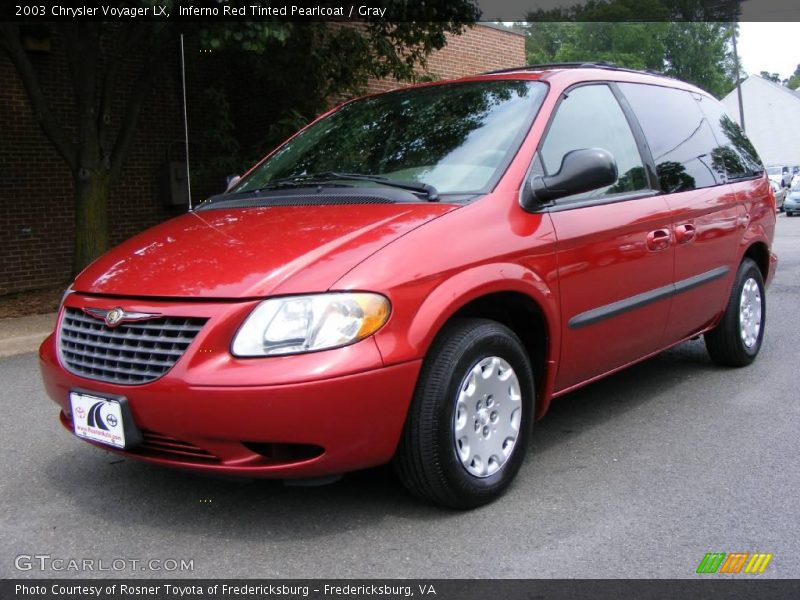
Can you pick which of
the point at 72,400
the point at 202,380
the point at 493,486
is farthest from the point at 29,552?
the point at 493,486

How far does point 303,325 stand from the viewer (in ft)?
9.23


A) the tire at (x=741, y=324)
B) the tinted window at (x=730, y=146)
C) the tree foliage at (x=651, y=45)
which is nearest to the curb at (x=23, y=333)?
the tire at (x=741, y=324)

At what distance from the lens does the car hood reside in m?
2.92

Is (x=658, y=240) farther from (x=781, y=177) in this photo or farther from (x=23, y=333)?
(x=781, y=177)

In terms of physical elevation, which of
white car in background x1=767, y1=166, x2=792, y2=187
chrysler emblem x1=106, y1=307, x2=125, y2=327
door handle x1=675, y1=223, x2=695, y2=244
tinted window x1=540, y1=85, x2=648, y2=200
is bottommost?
white car in background x1=767, y1=166, x2=792, y2=187

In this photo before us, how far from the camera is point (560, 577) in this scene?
277 centimetres

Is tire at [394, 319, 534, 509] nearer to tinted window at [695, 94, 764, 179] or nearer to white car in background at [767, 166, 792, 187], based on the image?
tinted window at [695, 94, 764, 179]

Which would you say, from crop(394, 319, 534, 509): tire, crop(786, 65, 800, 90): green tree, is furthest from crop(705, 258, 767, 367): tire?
crop(786, 65, 800, 90): green tree

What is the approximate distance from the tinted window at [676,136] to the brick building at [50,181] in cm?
880

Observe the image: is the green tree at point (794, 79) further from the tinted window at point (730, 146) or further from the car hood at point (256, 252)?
the car hood at point (256, 252)

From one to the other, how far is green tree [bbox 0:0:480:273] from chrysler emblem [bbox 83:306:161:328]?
208 inches

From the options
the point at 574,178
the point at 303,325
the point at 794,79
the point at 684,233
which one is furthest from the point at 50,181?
the point at 794,79

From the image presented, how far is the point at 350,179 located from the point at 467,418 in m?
1.29

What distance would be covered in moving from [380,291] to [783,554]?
1684 mm
